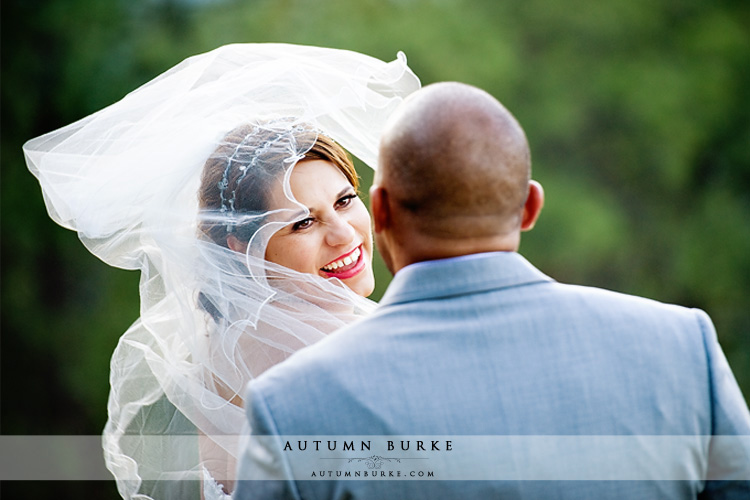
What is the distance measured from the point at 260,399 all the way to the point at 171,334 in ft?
3.84

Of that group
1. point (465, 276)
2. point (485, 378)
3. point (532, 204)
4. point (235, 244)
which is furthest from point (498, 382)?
point (235, 244)

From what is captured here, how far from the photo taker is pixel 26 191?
7.97 m

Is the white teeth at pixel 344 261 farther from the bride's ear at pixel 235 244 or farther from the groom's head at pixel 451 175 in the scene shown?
the groom's head at pixel 451 175

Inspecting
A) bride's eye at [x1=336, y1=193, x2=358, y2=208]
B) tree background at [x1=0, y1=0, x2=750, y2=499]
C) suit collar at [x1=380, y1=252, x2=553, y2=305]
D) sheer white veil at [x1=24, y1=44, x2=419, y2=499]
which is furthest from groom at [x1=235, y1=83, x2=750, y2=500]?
tree background at [x1=0, y1=0, x2=750, y2=499]

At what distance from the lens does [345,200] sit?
254 cm

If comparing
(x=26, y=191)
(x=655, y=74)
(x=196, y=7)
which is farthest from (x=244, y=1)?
(x=655, y=74)

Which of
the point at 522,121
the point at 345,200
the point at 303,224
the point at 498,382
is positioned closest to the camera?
the point at 498,382

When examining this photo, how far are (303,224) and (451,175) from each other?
47.1 inches

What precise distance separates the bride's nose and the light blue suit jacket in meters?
1.12

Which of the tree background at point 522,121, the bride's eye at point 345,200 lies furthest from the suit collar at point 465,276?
the tree background at point 522,121

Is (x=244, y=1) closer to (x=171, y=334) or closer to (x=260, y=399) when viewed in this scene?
(x=171, y=334)

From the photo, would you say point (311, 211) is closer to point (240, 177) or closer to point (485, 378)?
point (240, 177)

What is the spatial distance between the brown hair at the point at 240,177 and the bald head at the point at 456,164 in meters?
1.05

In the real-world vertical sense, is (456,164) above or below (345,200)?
above
